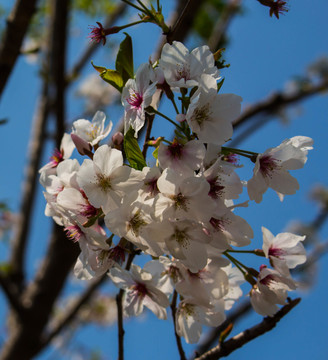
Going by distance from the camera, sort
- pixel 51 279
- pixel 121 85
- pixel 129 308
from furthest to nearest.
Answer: pixel 51 279
pixel 129 308
pixel 121 85

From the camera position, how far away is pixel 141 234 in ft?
2.71

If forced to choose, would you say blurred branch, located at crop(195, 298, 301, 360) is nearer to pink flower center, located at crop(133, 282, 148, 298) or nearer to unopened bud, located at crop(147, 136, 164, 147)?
pink flower center, located at crop(133, 282, 148, 298)

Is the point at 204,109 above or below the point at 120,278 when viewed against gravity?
above

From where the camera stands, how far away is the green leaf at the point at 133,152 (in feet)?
2.83

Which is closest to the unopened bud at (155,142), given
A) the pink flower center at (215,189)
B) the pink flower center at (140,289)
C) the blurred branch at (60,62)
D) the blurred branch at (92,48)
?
the pink flower center at (215,189)

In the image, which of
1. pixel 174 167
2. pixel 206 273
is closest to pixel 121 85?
pixel 174 167

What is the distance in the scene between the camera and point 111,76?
929 millimetres

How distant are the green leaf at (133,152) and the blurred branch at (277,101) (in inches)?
94.5

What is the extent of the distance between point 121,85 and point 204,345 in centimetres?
246

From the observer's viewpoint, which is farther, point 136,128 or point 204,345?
point 204,345

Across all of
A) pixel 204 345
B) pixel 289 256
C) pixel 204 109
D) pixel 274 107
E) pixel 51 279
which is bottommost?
pixel 204 345

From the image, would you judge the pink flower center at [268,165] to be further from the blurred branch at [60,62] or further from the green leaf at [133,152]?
the blurred branch at [60,62]

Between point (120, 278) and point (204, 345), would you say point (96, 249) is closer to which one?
point (120, 278)

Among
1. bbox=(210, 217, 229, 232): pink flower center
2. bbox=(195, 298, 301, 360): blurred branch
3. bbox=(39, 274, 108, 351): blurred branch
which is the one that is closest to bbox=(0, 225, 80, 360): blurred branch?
bbox=(39, 274, 108, 351): blurred branch
